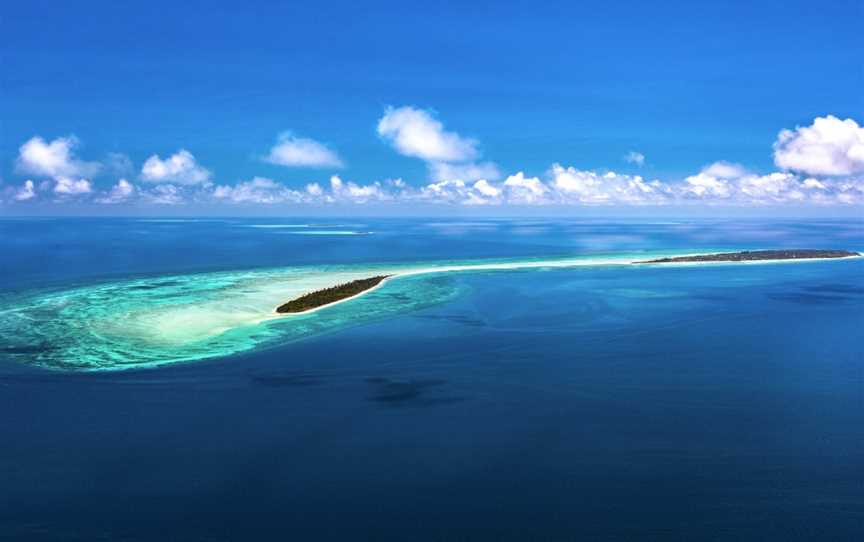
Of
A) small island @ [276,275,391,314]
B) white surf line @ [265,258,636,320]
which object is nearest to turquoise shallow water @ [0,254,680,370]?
small island @ [276,275,391,314]

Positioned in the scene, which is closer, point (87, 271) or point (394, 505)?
point (394, 505)

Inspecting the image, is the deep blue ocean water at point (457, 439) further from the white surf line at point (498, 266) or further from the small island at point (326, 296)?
the white surf line at point (498, 266)

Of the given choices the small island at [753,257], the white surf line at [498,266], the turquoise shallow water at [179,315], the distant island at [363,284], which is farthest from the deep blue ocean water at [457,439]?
the small island at [753,257]

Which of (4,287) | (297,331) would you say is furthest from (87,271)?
(297,331)

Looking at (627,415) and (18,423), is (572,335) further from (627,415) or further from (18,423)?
(18,423)

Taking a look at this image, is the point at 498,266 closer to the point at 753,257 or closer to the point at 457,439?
the point at 753,257
